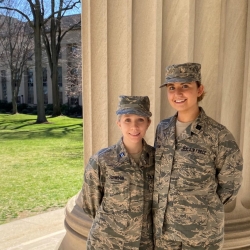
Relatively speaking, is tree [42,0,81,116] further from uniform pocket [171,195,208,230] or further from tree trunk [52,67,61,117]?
uniform pocket [171,195,208,230]

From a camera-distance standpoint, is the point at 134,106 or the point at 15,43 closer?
the point at 134,106

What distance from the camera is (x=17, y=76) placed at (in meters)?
48.8

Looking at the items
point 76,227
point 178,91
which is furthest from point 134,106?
point 76,227

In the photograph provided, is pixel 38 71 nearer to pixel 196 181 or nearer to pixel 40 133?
pixel 40 133

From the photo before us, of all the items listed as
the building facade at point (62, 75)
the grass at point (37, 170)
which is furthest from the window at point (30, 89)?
the grass at point (37, 170)

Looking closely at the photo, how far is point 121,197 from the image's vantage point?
3682 mm

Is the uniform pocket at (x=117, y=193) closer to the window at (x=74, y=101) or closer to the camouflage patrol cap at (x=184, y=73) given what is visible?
the camouflage patrol cap at (x=184, y=73)

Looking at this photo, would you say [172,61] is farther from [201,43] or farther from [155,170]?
[155,170]

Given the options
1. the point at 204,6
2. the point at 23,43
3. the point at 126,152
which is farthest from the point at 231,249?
the point at 23,43

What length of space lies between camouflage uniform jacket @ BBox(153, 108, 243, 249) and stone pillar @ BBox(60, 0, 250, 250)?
156 cm

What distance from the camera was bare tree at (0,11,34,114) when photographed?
145ft

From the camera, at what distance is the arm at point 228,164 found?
3.50 m

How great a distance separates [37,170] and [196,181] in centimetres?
1462

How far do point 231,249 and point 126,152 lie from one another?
2.57m
